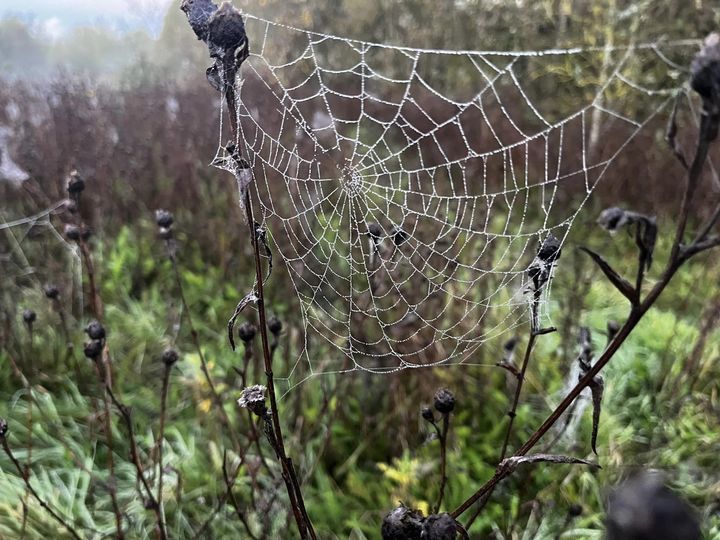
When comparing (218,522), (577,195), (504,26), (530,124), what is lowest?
(218,522)

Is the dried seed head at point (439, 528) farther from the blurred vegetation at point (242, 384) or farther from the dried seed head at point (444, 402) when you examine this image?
the blurred vegetation at point (242, 384)

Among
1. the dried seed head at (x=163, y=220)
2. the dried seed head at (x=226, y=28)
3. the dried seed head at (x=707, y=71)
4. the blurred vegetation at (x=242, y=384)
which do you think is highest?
the dried seed head at (x=226, y=28)

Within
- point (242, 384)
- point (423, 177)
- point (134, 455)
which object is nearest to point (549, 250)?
point (242, 384)

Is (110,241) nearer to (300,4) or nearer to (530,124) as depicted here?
(530,124)

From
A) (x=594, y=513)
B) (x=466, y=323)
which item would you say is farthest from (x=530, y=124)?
(x=594, y=513)

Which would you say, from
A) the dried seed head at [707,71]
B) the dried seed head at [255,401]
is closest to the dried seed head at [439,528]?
the dried seed head at [255,401]

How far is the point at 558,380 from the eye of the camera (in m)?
3.19

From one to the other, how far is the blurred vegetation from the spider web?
0.93ft

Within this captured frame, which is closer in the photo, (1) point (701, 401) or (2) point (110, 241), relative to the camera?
(1) point (701, 401)

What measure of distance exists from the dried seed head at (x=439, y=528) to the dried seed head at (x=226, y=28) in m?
0.78

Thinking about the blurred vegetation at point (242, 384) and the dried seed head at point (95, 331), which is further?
the blurred vegetation at point (242, 384)

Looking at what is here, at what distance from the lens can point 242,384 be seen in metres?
1.87

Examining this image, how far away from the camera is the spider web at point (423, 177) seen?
2432mm

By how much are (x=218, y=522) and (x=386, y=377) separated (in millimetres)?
1095
